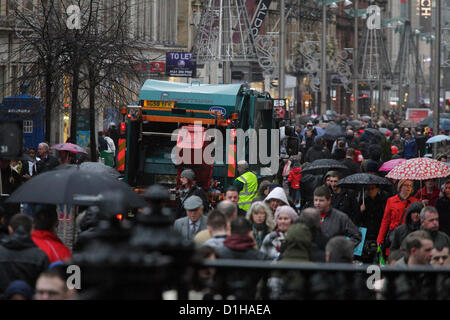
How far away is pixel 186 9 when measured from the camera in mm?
62156

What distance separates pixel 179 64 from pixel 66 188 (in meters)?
33.1

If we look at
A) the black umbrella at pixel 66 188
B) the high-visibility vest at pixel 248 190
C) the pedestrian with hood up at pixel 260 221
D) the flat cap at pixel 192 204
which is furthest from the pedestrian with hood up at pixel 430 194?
the black umbrella at pixel 66 188

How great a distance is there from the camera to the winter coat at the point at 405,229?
40.3 feet

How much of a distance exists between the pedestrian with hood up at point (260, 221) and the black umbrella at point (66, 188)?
4.37ft

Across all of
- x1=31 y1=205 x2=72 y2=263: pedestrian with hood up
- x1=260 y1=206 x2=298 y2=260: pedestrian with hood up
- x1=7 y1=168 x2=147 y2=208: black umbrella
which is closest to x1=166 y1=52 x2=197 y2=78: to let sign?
x1=7 y1=168 x2=147 y2=208: black umbrella

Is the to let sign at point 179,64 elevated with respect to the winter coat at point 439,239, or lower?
elevated

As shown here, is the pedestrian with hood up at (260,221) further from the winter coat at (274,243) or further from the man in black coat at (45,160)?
the man in black coat at (45,160)

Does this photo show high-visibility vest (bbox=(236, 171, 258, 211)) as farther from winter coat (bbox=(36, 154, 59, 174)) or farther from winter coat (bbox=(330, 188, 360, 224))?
winter coat (bbox=(36, 154, 59, 174))

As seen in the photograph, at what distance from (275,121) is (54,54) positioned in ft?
16.9

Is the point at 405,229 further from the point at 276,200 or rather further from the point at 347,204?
the point at 347,204

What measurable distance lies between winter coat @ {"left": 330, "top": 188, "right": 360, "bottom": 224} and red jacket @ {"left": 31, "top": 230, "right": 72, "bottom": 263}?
6.38m

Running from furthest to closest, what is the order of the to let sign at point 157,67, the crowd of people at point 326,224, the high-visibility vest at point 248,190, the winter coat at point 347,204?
1. the to let sign at point 157,67
2. the high-visibility vest at point 248,190
3. the winter coat at point 347,204
4. the crowd of people at point 326,224

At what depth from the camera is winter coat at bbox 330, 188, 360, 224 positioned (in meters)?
15.2
